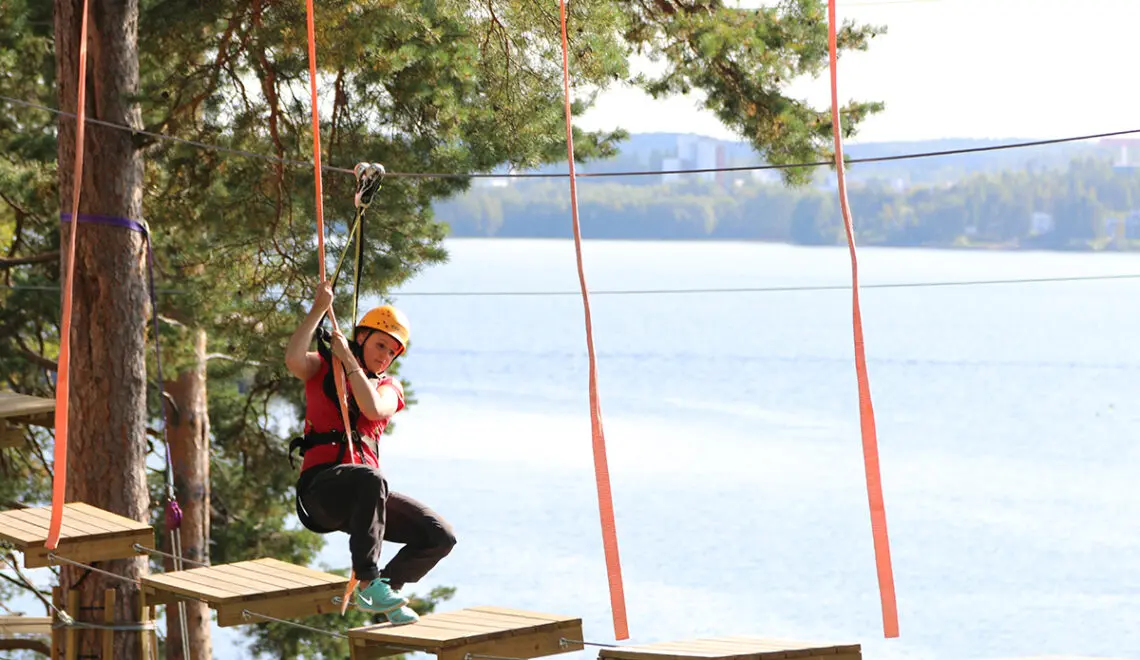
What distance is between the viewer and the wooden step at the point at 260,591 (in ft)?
14.6

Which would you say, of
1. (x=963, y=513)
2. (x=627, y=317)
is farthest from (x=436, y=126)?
(x=627, y=317)

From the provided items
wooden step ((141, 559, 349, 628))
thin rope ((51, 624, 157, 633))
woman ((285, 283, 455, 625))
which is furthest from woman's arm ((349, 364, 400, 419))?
thin rope ((51, 624, 157, 633))

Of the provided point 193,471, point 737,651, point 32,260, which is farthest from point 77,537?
point 193,471

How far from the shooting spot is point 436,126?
7266mm

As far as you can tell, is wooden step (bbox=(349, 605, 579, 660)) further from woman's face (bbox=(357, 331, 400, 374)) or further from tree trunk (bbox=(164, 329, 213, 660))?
tree trunk (bbox=(164, 329, 213, 660))

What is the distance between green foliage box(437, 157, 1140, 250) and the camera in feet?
148

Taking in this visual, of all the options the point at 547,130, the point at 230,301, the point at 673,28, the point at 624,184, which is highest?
the point at 624,184

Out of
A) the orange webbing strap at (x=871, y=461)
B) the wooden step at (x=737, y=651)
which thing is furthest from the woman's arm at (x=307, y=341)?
the orange webbing strap at (x=871, y=461)

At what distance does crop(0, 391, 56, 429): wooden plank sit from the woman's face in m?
3.52

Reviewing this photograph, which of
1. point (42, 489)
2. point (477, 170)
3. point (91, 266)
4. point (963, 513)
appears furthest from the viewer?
point (963, 513)

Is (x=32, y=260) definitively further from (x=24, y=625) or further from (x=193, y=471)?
(x=24, y=625)

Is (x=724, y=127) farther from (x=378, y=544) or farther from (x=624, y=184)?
(x=624, y=184)

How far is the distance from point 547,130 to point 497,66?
368 millimetres

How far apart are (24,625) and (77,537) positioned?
A: 5.96m
